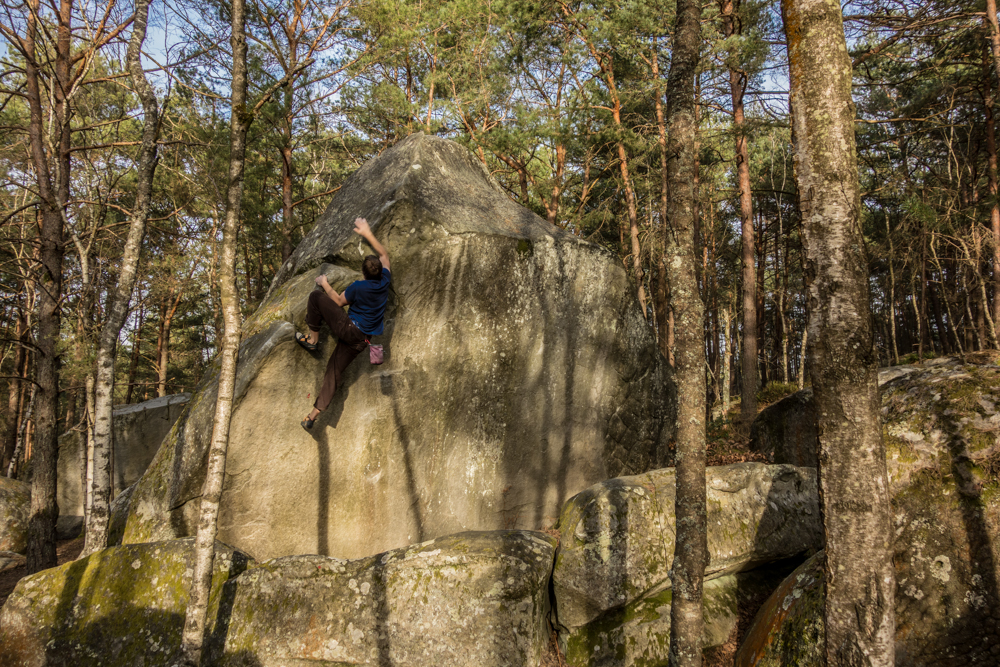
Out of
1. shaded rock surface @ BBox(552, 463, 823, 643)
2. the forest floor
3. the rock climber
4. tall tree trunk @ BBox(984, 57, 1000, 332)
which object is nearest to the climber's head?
the rock climber

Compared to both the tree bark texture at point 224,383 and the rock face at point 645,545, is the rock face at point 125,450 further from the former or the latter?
the rock face at point 645,545

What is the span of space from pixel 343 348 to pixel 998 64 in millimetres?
11977

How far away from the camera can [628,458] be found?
353 inches

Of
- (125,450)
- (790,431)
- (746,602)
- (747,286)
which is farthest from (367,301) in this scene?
(125,450)

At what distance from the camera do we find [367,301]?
22.6 feet

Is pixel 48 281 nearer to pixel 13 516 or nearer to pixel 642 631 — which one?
pixel 13 516

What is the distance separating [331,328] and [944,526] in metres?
6.52

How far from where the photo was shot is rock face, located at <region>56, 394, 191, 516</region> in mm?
13516

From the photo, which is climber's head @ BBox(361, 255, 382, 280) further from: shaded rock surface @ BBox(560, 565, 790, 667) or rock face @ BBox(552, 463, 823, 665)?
shaded rock surface @ BBox(560, 565, 790, 667)

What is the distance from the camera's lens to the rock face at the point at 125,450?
13516 millimetres

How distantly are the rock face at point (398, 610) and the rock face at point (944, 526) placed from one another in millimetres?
Result: 2215

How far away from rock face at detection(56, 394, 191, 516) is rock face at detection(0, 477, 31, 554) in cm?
162

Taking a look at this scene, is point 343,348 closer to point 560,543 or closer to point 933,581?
point 560,543

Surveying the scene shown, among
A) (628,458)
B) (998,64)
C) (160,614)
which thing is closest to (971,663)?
(628,458)
